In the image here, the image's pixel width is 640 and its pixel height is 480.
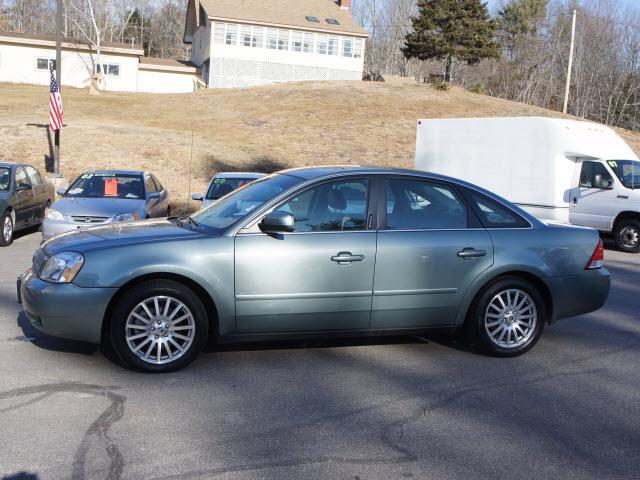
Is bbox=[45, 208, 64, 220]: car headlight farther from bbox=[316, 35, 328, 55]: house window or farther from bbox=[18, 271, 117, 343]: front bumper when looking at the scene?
bbox=[316, 35, 328, 55]: house window

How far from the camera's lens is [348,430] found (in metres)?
4.66

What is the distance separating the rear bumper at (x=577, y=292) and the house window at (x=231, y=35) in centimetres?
4509

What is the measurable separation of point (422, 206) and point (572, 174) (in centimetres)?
982

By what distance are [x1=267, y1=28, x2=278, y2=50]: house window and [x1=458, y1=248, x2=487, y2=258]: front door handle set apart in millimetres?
45768

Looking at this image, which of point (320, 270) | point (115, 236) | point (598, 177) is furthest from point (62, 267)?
point (598, 177)

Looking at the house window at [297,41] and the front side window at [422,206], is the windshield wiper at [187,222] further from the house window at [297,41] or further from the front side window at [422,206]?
the house window at [297,41]

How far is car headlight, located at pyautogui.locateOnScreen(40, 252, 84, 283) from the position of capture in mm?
5473

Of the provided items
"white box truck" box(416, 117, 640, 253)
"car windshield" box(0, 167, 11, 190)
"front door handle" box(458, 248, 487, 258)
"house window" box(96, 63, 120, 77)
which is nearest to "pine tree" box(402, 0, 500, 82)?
"house window" box(96, 63, 120, 77)

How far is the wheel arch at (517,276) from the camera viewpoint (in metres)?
6.31

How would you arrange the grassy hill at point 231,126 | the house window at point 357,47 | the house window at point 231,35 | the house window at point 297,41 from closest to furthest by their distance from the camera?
the grassy hill at point 231,126 < the house window at point 231,35 < the house window at point 297,41 < the house window at point 357,47

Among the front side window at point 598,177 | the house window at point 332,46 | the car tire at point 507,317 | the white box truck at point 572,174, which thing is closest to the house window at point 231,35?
the house window at point 332,46

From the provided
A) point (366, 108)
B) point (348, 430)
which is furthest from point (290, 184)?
point (366, 108)

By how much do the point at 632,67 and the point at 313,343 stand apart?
60.0 metres

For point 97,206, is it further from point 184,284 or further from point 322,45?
point 322,45
